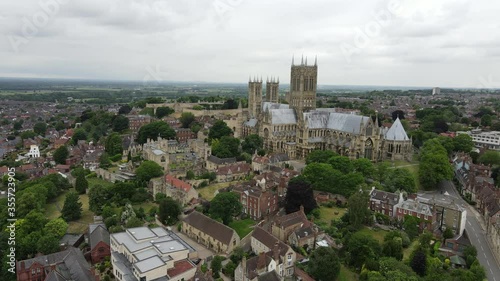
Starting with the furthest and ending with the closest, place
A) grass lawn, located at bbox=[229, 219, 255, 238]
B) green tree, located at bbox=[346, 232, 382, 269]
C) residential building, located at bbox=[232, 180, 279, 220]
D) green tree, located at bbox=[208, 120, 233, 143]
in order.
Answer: green tree, located at bbox=[208, 120, 233, 143] < residential building, located at bbox=[232, 180, 279, 220] < grass lawn, located at bbox=[229, 219, 255, 238] < green tree, located at bbox=[346, 232, 382, 269]

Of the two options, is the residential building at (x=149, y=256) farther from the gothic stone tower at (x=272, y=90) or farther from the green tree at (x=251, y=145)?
the gothic stone tower at (x=272, y=90)

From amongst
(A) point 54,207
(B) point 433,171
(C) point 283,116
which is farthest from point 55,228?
(B) point 433,171

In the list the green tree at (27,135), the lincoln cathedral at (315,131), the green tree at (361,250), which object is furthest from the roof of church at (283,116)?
the green tree at (27,135)

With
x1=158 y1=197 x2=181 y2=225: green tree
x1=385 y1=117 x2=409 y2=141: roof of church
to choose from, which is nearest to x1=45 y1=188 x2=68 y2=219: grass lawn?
x1=158 y1=197 x2=181 y2=225: green tree

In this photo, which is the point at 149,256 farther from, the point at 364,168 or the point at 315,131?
the point at 315,131

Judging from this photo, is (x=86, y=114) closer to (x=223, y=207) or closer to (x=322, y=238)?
(x=223, y=207)

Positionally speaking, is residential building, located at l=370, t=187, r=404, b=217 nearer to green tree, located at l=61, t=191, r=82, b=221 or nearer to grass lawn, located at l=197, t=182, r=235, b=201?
grass lawn, located at l=197, t=182, r=235, b=201
